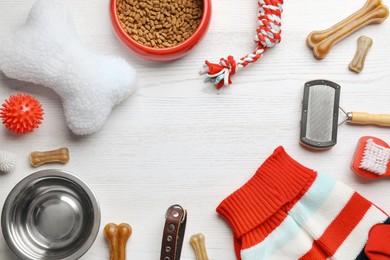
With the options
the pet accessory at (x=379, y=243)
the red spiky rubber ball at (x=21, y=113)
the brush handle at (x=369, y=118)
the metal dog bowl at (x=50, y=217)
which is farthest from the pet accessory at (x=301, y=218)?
the red spiky rubber ball at (x=21, y=113)

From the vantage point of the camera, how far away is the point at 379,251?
3.32ft

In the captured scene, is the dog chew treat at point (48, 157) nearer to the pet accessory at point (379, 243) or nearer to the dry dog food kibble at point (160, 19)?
the dry dog food kibble at point (160, 19)

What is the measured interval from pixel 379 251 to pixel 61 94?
2.04 feet

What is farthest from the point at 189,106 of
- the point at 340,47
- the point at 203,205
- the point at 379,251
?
the point at 379,251

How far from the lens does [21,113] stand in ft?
3.25

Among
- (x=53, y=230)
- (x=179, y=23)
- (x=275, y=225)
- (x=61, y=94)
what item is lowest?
(x=53, y=230)

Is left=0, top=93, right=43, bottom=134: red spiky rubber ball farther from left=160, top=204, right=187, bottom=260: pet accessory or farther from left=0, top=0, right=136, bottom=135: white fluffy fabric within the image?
left=160, top=204, right=187, bottom=260: pet accessory

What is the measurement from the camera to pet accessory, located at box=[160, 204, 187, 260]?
0.98 metres

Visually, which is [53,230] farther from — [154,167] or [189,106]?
[189,106]

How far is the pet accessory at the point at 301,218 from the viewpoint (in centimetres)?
103

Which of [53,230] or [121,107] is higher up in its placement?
[121,107]

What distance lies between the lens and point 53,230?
104 centimetres

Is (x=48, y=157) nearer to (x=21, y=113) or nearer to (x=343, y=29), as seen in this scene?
(x=21, y=113)

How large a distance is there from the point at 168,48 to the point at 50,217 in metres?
0.37
